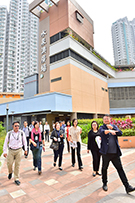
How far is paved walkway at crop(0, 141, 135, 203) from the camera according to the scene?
3174mm

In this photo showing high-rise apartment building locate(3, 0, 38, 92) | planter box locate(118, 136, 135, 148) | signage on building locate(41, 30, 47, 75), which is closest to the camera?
planter box locate(118, 136, 135, 148)

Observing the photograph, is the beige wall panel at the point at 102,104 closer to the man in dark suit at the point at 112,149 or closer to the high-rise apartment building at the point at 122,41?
the man in dark suit at the point at 112,149

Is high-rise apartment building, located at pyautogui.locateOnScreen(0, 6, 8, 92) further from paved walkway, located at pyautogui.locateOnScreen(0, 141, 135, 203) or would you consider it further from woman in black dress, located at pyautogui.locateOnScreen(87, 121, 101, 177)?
woman in black dress, located at pyautogui.locateOnScreen(87, 121, 101, 177)

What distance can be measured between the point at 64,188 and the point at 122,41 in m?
123

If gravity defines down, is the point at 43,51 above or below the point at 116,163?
above

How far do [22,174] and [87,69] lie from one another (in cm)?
2140

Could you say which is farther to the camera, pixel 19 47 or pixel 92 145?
pixel 19 47

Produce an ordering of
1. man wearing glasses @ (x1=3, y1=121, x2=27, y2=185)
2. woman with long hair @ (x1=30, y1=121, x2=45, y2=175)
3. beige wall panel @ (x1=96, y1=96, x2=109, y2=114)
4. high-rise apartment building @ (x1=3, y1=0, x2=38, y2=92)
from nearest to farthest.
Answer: man wearing glasses @ (x1=3, y1=121, x2=27, y2=185) → woman with long hair @ (x1=30, y1=121, x2=45, y2=175) → beige wall panel @ (x1=96, y1=96, x2=109, y2=114) → high-rise apartment building @ (x1=3, y1=0, x2=38, y2=92)

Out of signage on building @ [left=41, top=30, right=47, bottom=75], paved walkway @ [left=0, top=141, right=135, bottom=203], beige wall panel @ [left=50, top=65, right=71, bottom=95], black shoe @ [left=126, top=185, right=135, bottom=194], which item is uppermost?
signage on building @ [left=41, top=30, right=47, bottom=75]

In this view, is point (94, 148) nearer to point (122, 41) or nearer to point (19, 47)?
point (19, 47)

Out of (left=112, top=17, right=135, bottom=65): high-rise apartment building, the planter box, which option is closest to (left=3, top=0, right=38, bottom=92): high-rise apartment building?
(left=112, top=17, right=135, bottom=65): high-rise apartment building

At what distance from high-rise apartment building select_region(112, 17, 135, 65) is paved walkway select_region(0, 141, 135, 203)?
114 metres

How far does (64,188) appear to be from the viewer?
371 centimetres

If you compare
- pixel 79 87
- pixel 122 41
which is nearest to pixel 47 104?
pixel 79 87
